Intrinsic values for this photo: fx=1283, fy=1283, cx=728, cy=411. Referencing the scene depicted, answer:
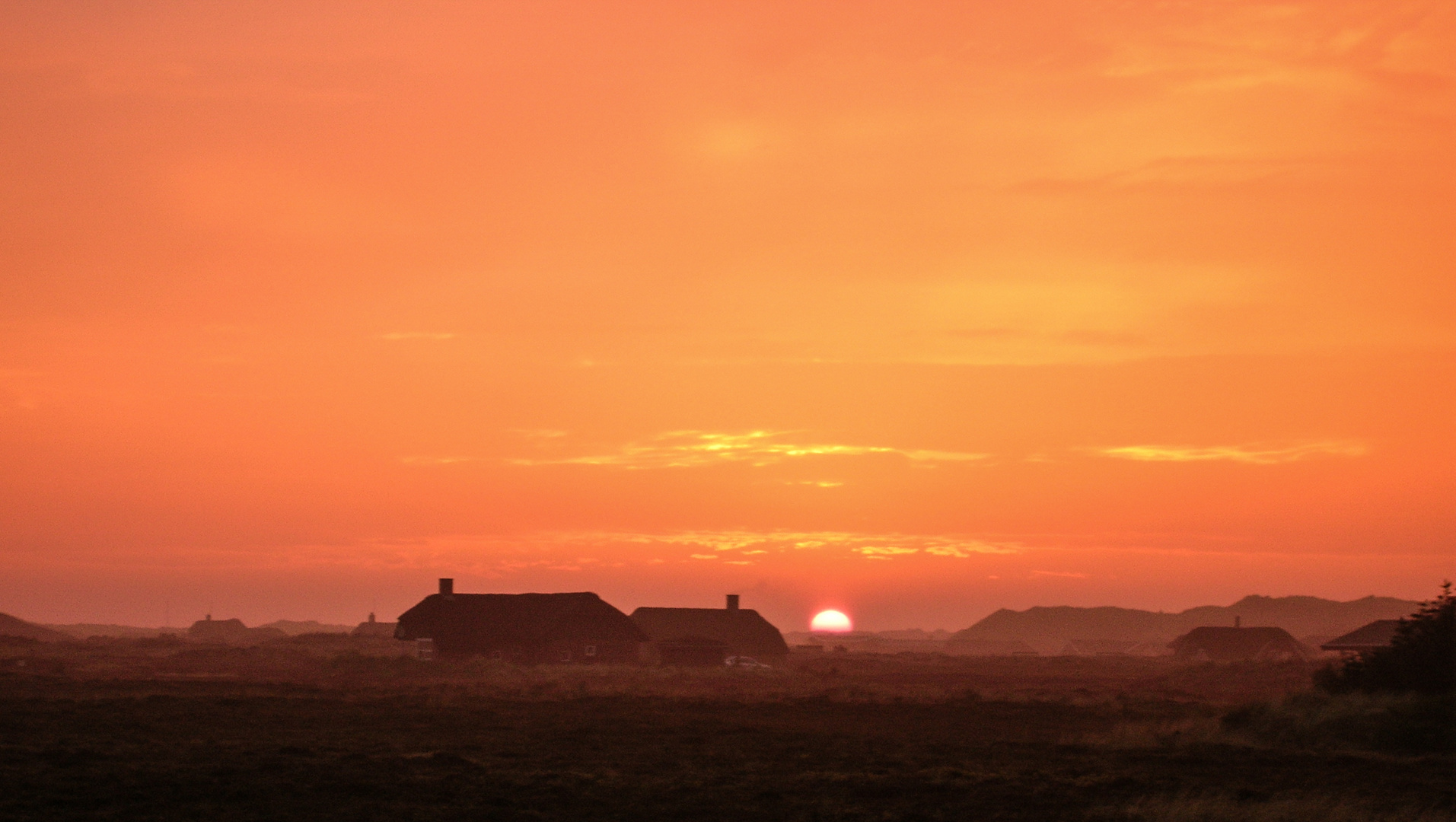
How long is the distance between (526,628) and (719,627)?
66.2 ft

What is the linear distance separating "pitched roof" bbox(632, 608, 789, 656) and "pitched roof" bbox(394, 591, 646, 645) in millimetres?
11210

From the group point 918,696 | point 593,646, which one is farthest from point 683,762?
point 593,646

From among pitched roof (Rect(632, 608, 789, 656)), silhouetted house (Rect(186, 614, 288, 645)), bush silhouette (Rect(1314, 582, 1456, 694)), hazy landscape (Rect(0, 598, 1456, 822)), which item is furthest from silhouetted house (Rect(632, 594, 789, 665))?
silhouetted house (Rect(186, 614, 288, 645))

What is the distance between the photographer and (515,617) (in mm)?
84000

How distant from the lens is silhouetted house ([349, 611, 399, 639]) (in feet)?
454

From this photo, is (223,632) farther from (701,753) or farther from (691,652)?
(701,753)

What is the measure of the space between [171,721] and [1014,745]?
2288 cm

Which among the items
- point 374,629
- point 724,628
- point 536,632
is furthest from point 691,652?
point 374,629

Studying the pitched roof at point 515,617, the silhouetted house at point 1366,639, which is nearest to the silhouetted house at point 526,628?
the pitched roof at point 515,617

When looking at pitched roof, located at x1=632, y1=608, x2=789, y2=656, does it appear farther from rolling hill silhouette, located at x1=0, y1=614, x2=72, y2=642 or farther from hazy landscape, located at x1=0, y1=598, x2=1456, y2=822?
rolling hill silhouette, located at x1=0, y1=614, x2=72, y2=642

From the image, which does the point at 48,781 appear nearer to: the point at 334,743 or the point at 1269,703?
the point at 334,743

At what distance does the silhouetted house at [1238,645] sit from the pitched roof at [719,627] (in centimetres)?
4174

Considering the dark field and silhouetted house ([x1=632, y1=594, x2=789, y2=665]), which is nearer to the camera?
the dark field

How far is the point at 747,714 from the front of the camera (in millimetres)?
43156
